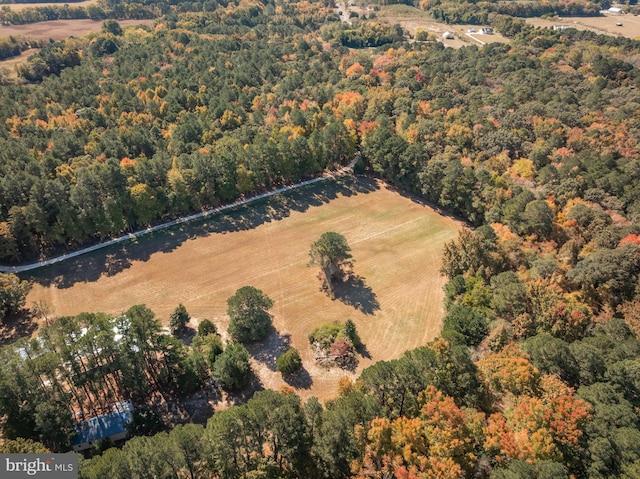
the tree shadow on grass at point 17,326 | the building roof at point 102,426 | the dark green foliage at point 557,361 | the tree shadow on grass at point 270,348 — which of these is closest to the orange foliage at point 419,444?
the dark green foliage at point 557,361

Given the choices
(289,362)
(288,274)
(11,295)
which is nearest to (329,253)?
(288,274)

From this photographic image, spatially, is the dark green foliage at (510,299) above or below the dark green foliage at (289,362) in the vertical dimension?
above

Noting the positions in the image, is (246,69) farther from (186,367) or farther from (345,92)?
(186,367)

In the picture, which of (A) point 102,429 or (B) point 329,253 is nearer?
(A) point 102,429

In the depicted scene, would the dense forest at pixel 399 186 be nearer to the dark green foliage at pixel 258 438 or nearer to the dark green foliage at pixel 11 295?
the dark green foliage at pixel 258 438

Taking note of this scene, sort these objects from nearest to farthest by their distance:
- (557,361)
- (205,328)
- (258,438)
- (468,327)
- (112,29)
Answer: (258,438) < (557,361) < (468,327) < (205,328) < (112,29)

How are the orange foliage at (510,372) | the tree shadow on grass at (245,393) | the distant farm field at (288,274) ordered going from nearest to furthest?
the orange foliage at (510,372)
the tree shadow on grass at (245,393)
the distant farm field at (288,274)

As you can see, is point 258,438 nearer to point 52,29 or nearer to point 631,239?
point 631,239

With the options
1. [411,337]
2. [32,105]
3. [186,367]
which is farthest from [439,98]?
[32,105]
